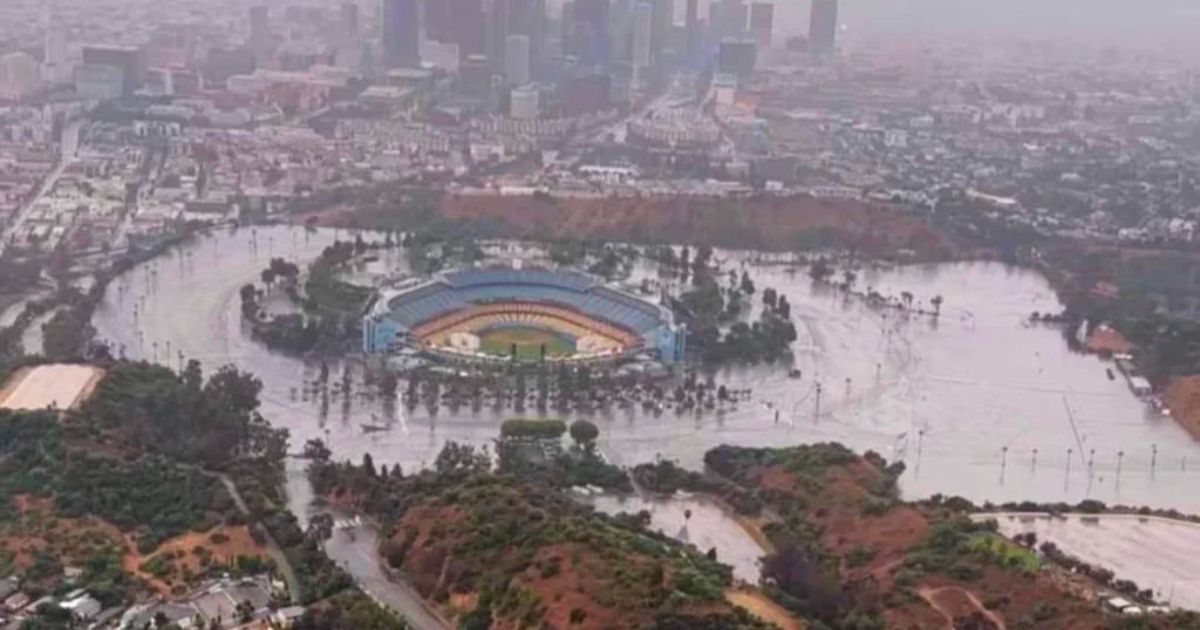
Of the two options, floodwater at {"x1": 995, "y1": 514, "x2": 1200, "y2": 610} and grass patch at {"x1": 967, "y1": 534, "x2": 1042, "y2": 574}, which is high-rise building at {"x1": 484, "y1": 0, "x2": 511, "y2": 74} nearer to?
floodwater at {"x1": 995, "y1": 514, "x2": 1200, "y2": 610}

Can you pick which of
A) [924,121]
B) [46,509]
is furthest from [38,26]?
[46,509]

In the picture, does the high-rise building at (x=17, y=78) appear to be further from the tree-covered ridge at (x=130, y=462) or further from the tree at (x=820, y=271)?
the tree-covered ridge at (x=130, y=462)

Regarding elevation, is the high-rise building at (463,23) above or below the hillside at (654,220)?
above

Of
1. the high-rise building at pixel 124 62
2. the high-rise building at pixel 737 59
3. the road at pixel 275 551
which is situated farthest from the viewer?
the high-rise building at pixel 737 59

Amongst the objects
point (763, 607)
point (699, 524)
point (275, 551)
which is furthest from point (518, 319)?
point (763, 607)

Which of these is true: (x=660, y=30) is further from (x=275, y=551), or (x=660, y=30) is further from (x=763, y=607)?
(x=763, y=607)

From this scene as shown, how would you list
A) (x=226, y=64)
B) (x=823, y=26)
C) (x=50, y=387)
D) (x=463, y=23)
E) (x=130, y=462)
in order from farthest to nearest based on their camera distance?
(x=823, y=26), (x=463, y=23), (x=226, y=64), (x=50, y=387), (x=130, y=462)

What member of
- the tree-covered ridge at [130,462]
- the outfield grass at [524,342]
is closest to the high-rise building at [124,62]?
the outfield grass at [524,342]
